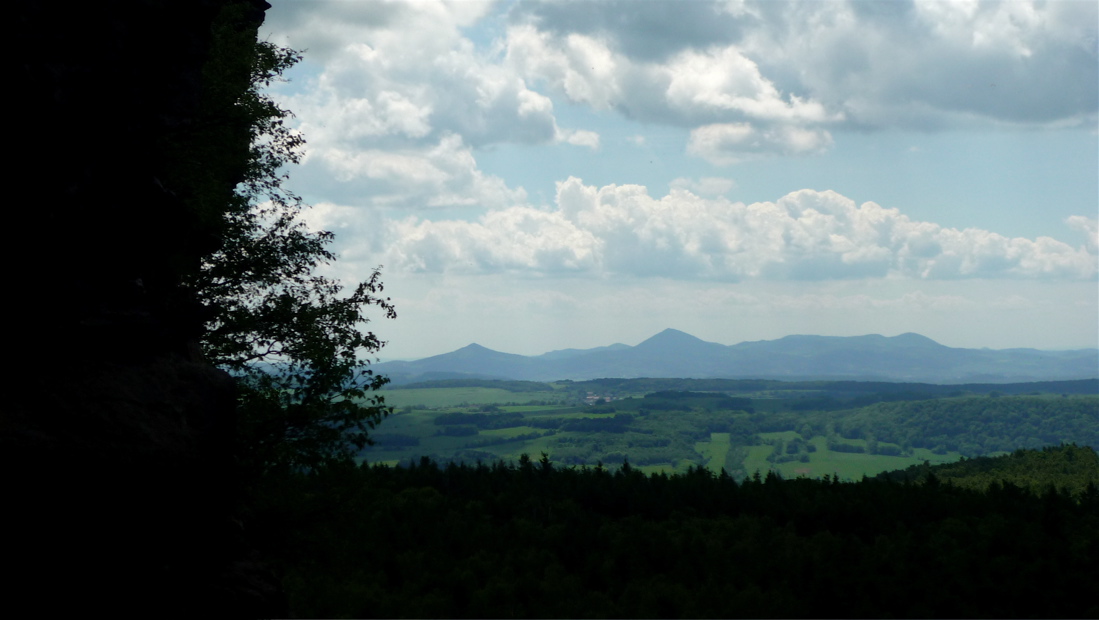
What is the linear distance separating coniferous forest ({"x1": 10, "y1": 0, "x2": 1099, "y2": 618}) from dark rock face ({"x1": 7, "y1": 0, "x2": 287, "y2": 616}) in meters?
0.05

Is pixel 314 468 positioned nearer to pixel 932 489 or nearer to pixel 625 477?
pixel 625 477

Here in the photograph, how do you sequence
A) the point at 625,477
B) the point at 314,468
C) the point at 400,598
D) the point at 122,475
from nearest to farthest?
the point at 122,475
the point at 314,468
the point at 400,598
the point at 625,477

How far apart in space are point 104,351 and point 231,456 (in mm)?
4310

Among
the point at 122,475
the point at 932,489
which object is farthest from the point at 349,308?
the point at 932,489

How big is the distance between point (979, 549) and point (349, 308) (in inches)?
1711

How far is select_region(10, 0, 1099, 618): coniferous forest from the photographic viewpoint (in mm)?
17562

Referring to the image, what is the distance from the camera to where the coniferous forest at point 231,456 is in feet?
57.6

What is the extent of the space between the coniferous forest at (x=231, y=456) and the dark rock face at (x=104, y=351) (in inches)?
2.0

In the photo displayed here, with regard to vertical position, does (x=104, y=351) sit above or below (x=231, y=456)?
above

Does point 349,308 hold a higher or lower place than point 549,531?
higher

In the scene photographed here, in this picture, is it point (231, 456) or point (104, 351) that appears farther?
point (231, 456)

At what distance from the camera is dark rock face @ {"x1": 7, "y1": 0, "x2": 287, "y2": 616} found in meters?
A: 16.8

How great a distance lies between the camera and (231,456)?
69.8 feet

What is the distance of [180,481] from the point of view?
18844mm
